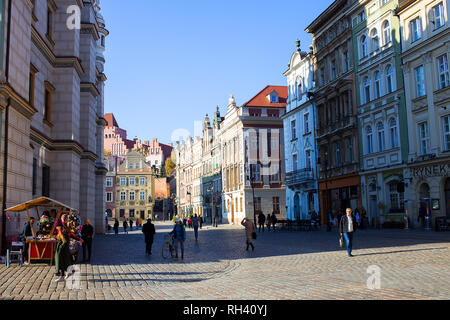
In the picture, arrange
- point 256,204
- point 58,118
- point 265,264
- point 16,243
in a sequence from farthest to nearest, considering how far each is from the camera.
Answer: point 256,204
point 58,118
point 16,243
point 265,264

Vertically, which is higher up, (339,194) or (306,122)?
(306,122)

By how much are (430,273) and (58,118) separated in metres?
21.6

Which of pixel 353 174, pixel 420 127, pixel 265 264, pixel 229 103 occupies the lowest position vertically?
pixel 265 264

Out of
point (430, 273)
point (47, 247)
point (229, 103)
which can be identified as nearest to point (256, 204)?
point (229, 103)

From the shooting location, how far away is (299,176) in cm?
5066

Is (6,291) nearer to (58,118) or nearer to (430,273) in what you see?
(430,273)

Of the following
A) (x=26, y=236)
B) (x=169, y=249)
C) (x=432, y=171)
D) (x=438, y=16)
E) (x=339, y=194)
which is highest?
(x=438, y=16)

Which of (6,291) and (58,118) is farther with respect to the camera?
(58,118)

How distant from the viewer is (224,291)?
31.9 ft

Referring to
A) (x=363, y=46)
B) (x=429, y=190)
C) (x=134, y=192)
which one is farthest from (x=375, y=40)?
(x=134, y=192)

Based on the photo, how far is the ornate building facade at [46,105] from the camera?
697 inches

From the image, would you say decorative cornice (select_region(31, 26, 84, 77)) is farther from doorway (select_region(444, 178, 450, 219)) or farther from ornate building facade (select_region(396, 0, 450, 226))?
doorway (select_region(444, 178, 450, 219))

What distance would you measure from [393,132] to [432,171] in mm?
5633

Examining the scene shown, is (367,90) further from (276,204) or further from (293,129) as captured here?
(276,204)
